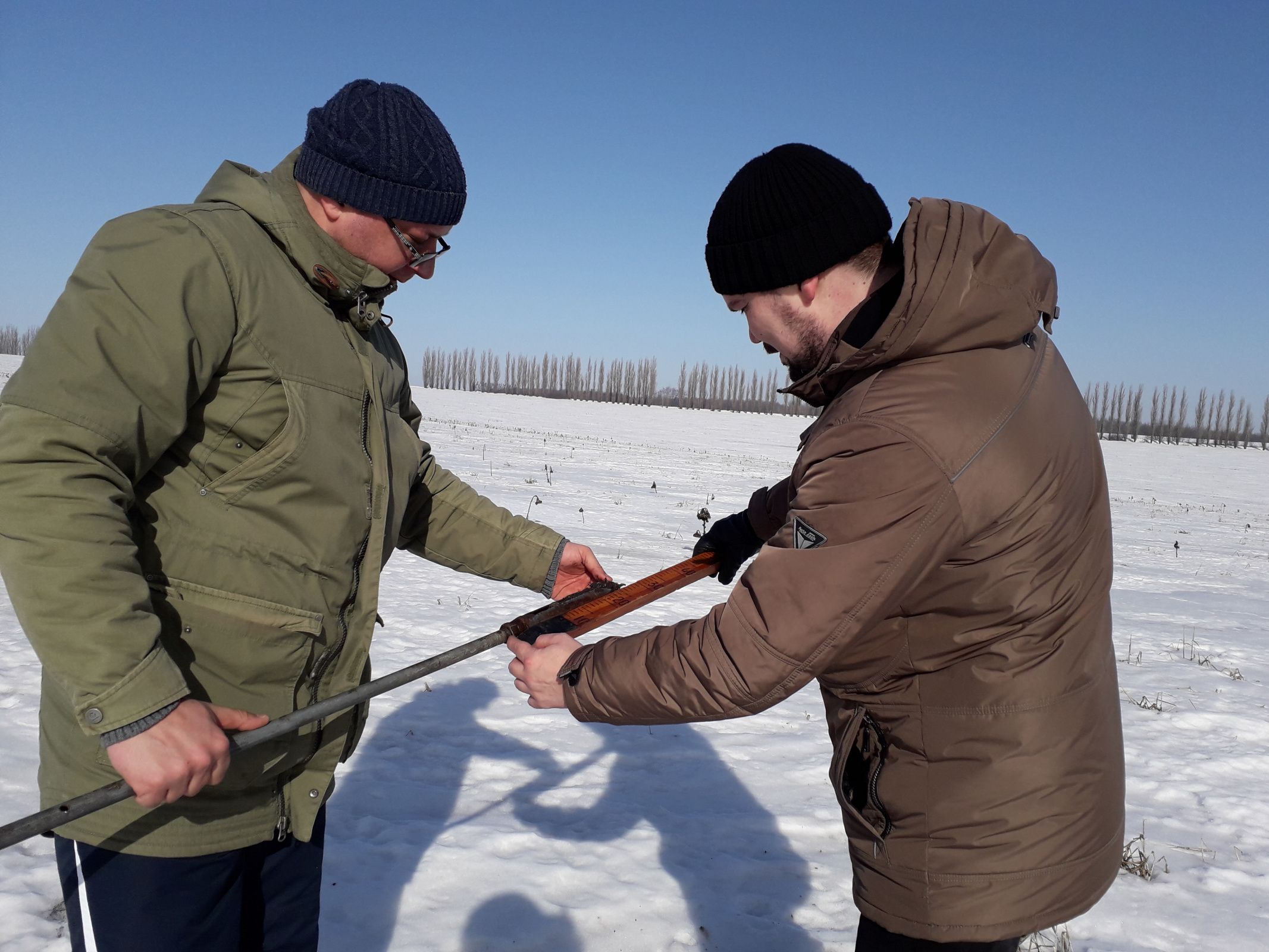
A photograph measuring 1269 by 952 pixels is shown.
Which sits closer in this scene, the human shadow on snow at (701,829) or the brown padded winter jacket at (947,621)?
the brown padded winter jacket at (947,621)

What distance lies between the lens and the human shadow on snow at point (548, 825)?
118 inches

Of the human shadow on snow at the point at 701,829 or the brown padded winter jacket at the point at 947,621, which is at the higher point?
the brown padded winter jacket at the point at 947,621

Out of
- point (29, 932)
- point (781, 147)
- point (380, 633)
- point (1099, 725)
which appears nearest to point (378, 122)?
point (781, 147)

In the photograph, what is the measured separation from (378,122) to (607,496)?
11420 mm

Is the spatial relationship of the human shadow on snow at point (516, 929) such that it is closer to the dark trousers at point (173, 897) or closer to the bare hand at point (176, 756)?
the dark trousers at point (173, 897)

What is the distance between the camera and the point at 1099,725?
1743 mm

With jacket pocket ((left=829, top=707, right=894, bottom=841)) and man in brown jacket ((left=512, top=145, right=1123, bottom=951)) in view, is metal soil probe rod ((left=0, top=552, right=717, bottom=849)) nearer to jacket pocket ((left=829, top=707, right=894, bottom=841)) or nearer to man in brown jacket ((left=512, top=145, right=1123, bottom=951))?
man in brown jacket ((left=512, top=145, right=1123, bottom=951))

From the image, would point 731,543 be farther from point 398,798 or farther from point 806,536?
point 398,798

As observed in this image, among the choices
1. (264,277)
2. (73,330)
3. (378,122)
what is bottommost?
(73,330)

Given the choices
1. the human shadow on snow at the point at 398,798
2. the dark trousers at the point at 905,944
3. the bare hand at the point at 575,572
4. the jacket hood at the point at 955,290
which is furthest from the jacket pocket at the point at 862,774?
the human shadow on snow at the point at 398,798

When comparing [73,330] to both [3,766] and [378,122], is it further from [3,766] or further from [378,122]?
[3,766]

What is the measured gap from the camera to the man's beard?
1.87 metres

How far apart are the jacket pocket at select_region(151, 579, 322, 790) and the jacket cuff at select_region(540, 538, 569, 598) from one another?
98 centimetres

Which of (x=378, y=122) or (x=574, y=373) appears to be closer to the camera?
(x=378, y=122)
